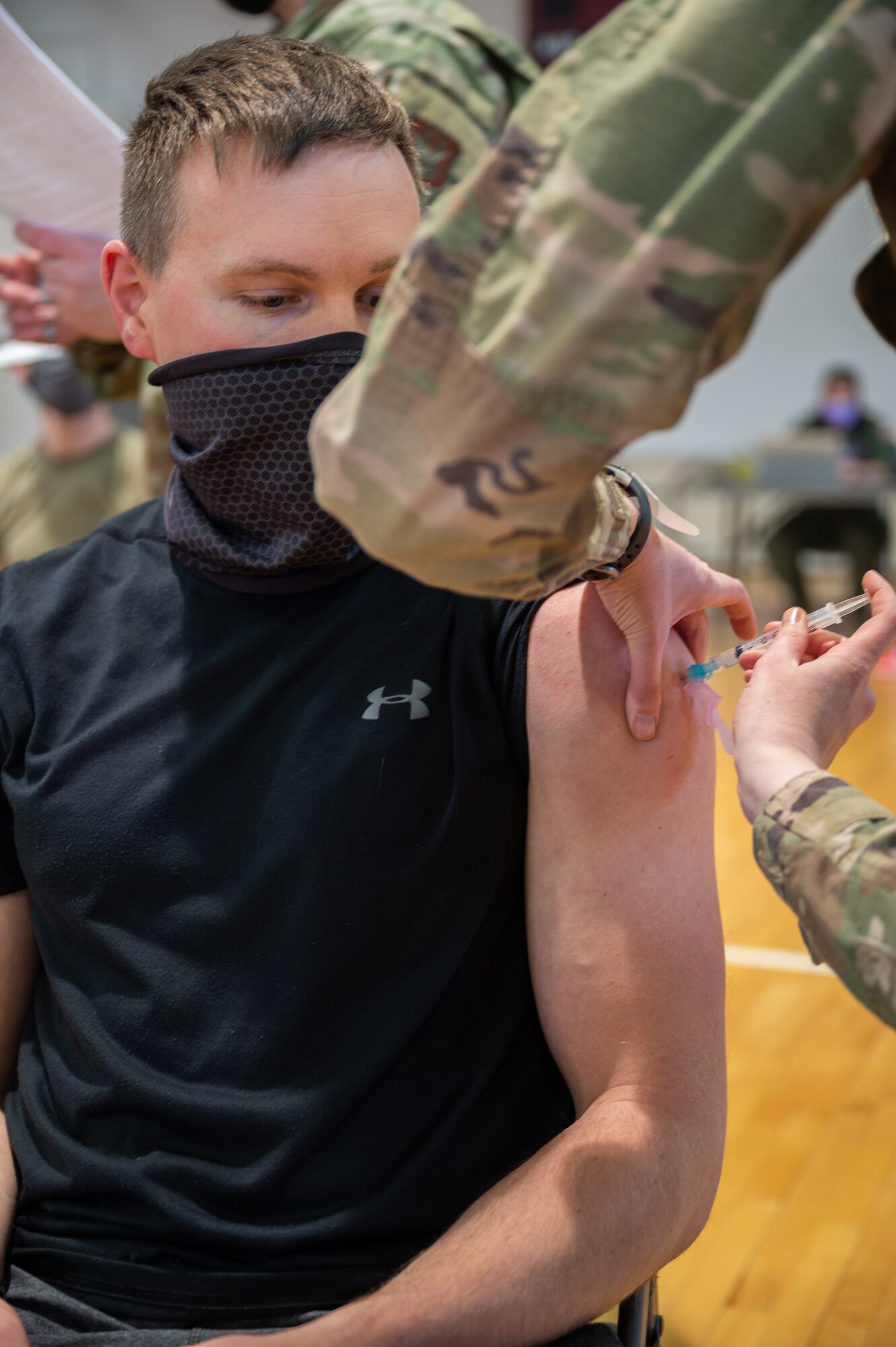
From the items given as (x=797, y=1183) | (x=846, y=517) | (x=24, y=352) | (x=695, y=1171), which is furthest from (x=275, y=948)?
(x=846, y=517)

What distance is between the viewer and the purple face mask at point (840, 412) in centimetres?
821

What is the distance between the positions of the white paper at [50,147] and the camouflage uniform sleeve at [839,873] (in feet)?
4.21

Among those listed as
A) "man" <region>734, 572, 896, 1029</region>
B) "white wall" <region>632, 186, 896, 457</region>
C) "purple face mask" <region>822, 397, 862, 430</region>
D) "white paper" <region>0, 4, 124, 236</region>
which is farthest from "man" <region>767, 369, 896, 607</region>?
"man" <region>734, 572, 896, 1029</region>

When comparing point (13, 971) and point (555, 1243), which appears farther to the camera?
point (13, 971)

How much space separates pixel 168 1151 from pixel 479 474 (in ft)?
2.21

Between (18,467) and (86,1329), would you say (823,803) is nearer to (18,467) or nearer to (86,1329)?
(86,1329)

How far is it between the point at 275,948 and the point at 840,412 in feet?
25.9

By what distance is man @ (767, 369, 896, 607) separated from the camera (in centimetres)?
769

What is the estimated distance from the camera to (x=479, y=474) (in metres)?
0.69

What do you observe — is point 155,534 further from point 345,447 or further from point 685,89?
point 685,89

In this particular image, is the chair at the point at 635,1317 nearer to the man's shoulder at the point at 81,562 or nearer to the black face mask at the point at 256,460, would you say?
the black face mask at the point at 256,460

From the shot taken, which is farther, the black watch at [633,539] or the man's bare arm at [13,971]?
the man's bare arm at [13,971]

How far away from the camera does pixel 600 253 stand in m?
0.65

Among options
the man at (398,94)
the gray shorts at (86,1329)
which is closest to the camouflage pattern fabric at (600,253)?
the gray shorts at (86,1329)
